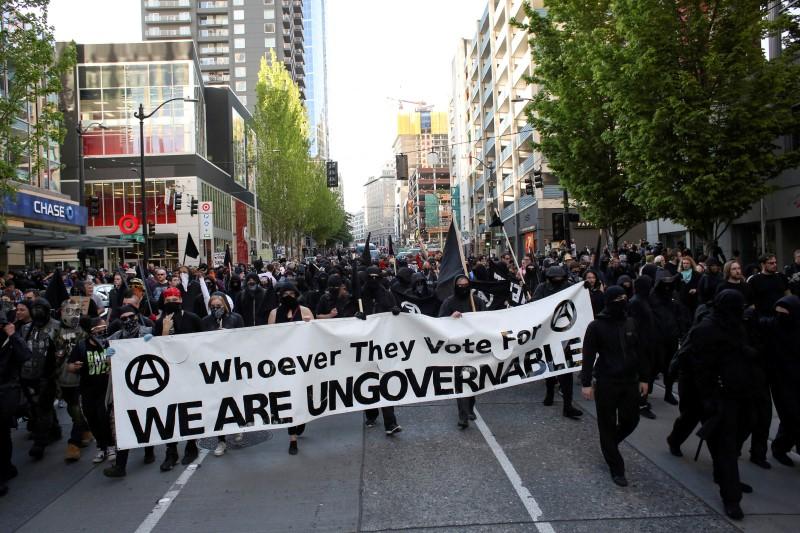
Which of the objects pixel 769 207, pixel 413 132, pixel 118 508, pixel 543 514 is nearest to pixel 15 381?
pixel 118 508

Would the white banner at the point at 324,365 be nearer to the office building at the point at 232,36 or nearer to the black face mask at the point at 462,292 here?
the black face mask at the point at 462,292

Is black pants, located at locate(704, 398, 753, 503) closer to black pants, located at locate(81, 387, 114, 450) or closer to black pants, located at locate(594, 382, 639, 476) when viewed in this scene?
black pants, located at locate(594, 382, 639, 476)

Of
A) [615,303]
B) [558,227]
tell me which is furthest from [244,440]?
[558,227]

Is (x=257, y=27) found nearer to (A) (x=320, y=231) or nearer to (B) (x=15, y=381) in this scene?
(A) (x=320, y=231)

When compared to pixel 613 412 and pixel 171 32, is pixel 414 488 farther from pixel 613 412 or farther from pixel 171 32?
pixel 171 32

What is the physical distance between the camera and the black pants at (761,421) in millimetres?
5493

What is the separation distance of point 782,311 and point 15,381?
24.6 ft

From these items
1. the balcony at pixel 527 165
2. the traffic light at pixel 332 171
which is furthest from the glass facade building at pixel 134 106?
the balcony at pixel 527 165

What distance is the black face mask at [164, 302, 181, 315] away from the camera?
24.8ft

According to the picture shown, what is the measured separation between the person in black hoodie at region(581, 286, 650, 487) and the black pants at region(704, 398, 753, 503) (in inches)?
32.1

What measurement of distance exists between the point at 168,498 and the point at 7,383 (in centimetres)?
207

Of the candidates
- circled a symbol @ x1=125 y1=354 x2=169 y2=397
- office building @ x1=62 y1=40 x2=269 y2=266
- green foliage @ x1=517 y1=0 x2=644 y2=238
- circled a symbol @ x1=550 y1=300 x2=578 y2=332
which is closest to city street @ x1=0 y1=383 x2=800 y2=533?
circled a symbol @ x1=125 y1=354 x2=169 y2=397

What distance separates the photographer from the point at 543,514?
518 cm

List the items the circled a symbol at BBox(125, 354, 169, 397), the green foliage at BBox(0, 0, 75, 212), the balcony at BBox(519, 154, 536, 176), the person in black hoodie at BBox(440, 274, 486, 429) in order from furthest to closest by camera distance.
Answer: the balcony at BBox(519, 154, 536, 176) < the green foliage at BBox(0, 0, 75, 212) < the person in black hoodie at BBox(440, 274, 486, 429) < the circled a symbol at BBox(125, 354, 169, 397)
